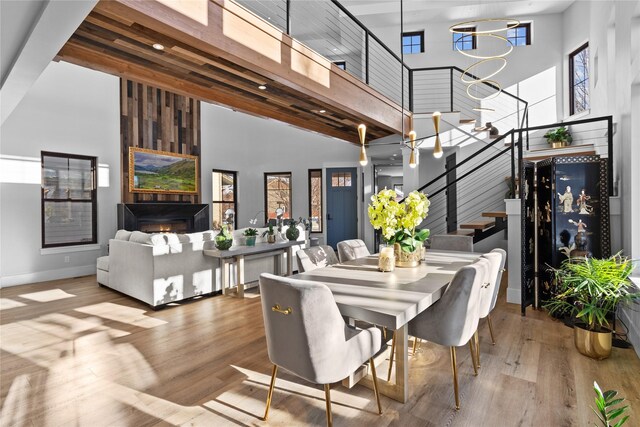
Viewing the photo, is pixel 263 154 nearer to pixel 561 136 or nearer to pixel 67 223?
pixel 67 223

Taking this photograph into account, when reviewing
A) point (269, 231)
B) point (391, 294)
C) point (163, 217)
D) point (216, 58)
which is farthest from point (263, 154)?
point (391, 294)

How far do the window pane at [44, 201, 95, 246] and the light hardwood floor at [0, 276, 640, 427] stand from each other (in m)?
2.69

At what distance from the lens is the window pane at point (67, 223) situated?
6.09 metres

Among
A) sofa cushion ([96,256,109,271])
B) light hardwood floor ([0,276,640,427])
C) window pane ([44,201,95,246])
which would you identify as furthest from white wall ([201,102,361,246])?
light hardwood floor ([0,276,640,427])

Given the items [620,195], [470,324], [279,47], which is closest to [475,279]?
[470,324]

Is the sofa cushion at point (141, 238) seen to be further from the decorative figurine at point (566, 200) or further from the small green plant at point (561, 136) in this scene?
the small green plant at point (561, 136)

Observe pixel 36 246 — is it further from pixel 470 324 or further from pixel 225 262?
pixel 470 324

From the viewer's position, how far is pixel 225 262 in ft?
16.3

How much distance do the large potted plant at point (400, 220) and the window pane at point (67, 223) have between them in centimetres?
599

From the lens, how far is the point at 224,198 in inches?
358

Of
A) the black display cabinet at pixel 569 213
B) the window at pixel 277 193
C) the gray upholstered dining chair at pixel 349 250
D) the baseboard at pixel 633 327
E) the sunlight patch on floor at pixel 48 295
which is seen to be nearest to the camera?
the baseboard at pixel 633 327

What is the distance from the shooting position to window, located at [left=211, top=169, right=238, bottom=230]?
884cm

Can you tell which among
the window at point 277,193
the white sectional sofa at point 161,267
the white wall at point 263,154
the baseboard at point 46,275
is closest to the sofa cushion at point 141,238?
the white sectional sofa at point 161,267

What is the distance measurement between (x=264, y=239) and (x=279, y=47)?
9.82 ft
